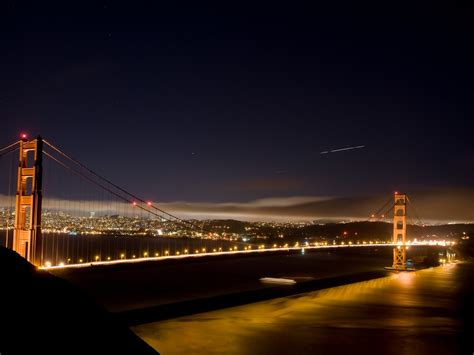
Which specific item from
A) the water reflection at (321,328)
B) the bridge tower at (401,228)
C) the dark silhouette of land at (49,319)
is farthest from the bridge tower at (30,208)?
the bridge tower at (401,228)

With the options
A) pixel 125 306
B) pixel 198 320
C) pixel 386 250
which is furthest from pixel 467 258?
pixel 198 320

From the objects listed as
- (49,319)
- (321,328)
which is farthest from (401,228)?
(49,319)

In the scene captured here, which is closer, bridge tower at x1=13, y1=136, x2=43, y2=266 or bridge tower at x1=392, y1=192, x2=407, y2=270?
bridge tower at x1=13, y1=136, x2=43, y2=266


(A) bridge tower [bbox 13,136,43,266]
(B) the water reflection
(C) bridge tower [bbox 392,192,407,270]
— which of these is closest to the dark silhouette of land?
(B) the water reflection

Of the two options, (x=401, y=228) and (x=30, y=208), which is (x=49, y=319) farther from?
(x=401, y=228)

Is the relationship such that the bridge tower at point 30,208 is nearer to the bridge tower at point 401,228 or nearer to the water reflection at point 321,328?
the water reflection at point 321,328

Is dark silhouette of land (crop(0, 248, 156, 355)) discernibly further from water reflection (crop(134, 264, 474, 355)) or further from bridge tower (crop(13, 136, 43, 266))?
bridge tower (crop(13, 136, 43, 266))
